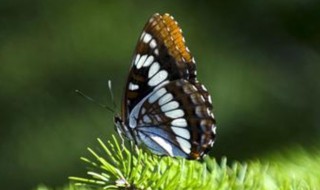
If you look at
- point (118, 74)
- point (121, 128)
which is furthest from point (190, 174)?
point (118, 74)

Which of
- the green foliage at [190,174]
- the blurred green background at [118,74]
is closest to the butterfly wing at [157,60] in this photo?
the green foliage at [190,174]

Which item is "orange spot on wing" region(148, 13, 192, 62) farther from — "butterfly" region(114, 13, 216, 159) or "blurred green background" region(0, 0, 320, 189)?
"blurred green background" region(0, 0, 320, 189)

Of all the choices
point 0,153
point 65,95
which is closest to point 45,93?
point 65,95

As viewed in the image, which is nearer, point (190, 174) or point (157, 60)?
point (190, 174)

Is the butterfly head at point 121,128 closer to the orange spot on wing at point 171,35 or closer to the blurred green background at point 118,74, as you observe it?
the orange spot on wing at point 171,35

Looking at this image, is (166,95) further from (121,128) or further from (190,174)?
(190,174)
